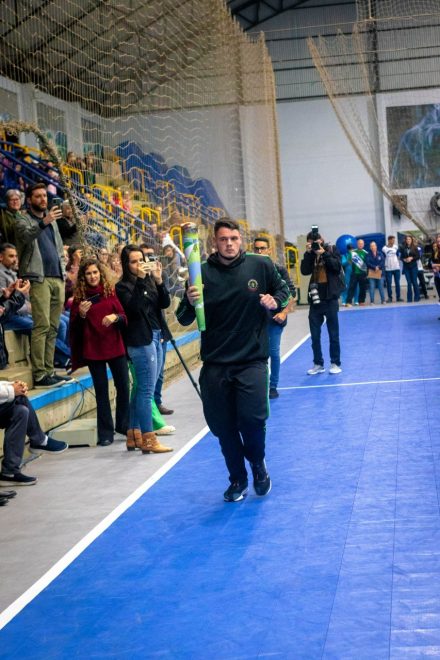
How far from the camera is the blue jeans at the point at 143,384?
805 centimetres

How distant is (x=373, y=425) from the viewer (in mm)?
8547

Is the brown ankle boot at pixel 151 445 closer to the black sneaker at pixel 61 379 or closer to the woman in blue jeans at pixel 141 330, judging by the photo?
the woman in blue jeans at pixel 141 330

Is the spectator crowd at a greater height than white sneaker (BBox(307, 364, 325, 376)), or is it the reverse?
the spectator crowd

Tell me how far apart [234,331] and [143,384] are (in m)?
2.16

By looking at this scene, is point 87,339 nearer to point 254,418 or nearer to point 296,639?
point 254,418

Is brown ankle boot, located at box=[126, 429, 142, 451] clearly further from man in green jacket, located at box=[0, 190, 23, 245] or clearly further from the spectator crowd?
man in green jacket, located at box=[0, 190, 23, 245]

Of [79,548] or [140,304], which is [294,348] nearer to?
[140,304]

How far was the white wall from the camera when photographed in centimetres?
3497

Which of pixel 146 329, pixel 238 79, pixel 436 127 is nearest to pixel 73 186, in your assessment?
pixel 238 79

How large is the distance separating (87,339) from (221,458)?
5.97ft

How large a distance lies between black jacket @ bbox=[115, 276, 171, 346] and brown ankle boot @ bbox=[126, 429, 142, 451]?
76cm

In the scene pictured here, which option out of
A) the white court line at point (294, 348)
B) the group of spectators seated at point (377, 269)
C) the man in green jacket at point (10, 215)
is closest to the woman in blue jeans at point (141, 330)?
the man in green jacket at point (10, 215)

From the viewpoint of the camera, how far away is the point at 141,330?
26.6 ft

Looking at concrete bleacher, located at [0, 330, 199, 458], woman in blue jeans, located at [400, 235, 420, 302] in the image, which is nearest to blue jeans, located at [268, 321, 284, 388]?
concrete bleacher, located at [0, 330, 199, 458]
